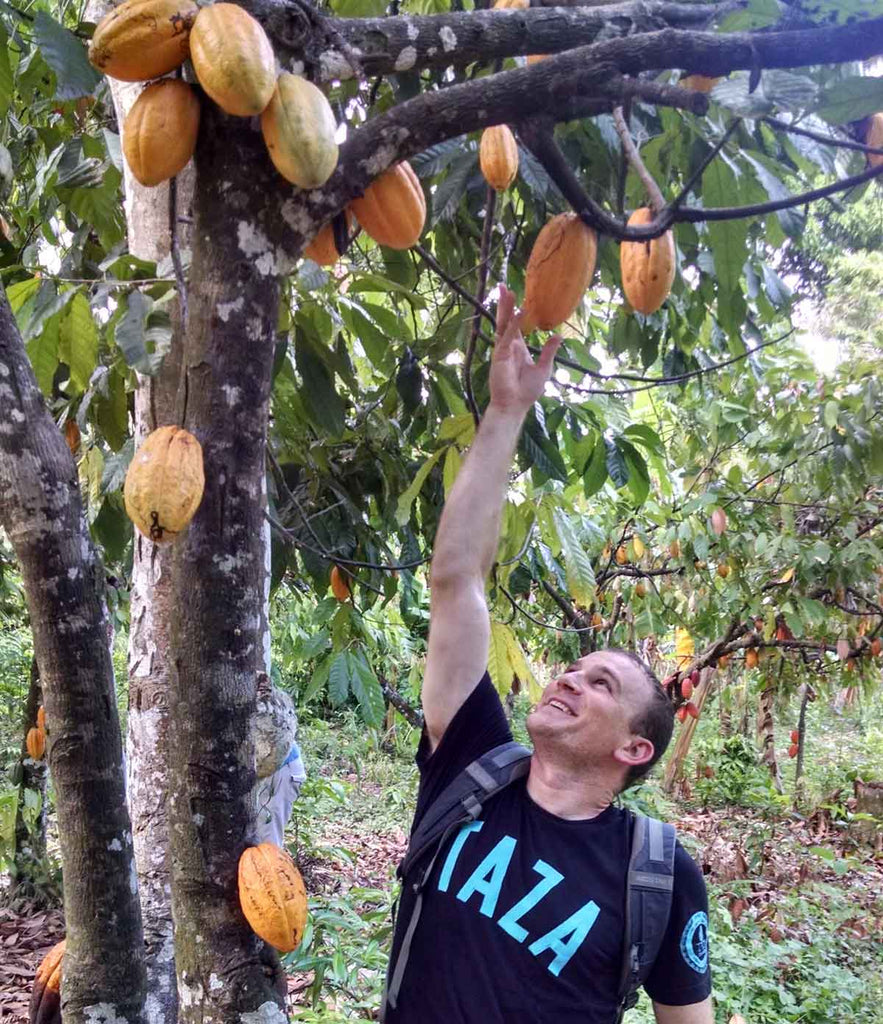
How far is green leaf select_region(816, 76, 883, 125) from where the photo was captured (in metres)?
0.94

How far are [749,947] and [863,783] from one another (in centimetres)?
346

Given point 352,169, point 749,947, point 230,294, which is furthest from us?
point 749,947

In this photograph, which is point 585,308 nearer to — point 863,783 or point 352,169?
point 352,169

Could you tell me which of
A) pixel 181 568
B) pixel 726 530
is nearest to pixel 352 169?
pixel 181 568

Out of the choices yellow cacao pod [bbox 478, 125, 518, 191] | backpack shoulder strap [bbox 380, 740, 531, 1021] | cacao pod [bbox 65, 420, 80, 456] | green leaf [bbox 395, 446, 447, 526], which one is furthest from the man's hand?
cacao pod [bbox 65, 420, 80, 456]

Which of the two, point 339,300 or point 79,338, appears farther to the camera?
point 339,300

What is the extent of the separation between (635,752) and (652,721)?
0.21 feet

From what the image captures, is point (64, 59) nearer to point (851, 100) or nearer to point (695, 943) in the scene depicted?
point (851, 100)

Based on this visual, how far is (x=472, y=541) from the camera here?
1552 mm

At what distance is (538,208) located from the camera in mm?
1669

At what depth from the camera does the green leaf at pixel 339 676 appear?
2418 mm

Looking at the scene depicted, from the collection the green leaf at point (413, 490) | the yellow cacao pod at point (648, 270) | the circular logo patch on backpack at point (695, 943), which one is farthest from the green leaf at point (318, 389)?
the circular logo patch on backpack at point (695, 943)

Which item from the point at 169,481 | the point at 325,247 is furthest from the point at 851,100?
the point at 169,481

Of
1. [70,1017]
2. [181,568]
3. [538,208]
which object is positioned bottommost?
[70,1017]
